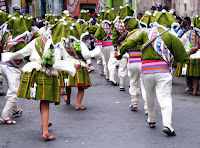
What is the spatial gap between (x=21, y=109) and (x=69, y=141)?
2843mm

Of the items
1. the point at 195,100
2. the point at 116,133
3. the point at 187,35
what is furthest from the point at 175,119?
the point at 187,35

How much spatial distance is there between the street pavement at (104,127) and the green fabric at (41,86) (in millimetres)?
728

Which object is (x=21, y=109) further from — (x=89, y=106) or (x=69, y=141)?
(x=69, y=141)

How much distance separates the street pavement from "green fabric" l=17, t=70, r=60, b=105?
0.73 m

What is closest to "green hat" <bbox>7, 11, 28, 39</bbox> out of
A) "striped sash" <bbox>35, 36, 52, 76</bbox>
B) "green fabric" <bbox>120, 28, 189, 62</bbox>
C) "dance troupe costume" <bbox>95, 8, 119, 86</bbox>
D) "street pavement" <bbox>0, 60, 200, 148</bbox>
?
"striped sash" <bbox>35, 36, 52, 76</bbox>

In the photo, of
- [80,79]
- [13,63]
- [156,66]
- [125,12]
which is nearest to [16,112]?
[13,63]

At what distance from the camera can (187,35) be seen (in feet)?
35.7

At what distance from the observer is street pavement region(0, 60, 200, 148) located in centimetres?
680

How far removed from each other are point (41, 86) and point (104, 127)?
5.02 ft

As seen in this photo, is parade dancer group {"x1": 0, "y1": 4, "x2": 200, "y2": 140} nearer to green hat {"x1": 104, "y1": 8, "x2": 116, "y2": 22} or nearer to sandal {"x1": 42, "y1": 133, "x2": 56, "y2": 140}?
sandal {"x1": 42, "y1": 133, "x2": 56, "y2": 140}

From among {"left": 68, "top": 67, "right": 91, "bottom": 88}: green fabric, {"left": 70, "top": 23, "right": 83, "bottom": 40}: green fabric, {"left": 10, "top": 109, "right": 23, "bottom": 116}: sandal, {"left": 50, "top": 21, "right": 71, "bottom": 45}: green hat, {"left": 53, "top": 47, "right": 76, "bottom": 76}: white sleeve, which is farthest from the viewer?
{"left": 68, "top": 67, "right": 91, "bottom": 88}: green fabric

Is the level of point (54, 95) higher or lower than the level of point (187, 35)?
lower

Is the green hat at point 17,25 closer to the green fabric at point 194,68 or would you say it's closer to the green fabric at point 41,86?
the green fabric at point 41,86

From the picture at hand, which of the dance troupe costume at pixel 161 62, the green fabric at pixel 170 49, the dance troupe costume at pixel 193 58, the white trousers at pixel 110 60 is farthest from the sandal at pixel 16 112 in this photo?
the dance troupe costume at pixel 193 58
